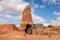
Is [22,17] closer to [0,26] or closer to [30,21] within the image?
[30,21]

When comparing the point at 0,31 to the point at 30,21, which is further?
the point at 30,21

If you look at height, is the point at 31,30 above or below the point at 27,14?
below

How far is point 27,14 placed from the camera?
81.8 m

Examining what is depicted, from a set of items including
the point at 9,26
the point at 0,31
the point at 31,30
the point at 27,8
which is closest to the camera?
the point at 0,31

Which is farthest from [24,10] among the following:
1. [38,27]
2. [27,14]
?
[38,27]

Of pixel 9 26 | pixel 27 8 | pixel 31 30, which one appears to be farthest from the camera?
pixel 27 8

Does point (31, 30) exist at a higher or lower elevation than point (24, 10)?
lower

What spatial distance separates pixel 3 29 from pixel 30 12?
45978 mm

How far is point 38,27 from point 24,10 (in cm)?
3379

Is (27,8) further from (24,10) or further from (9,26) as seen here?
(9,26)

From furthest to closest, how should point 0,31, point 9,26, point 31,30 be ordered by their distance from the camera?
point 31,30 → point 9,26 → point 0,31

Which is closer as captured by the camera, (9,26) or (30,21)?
(9,26)

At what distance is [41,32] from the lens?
159ft

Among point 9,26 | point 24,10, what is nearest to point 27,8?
point 24,10
